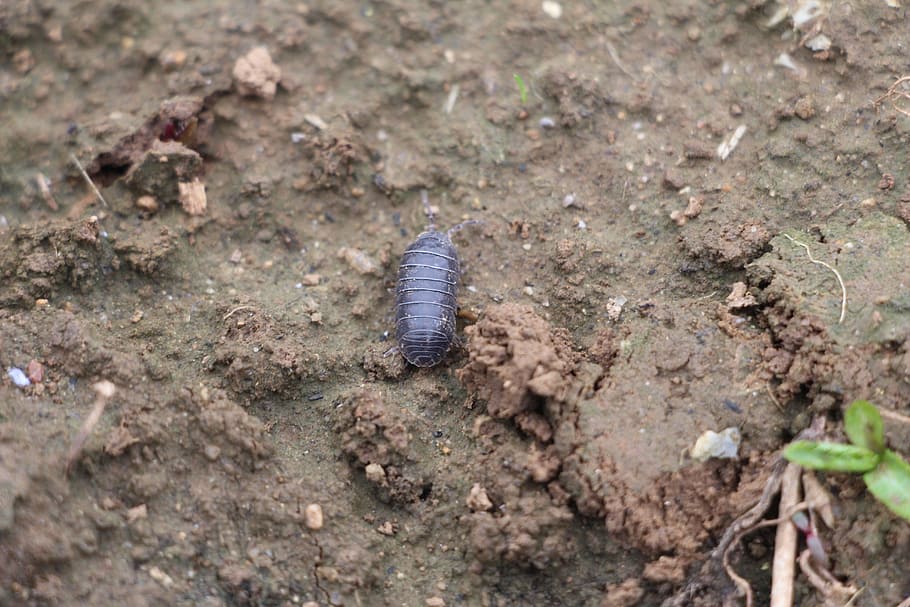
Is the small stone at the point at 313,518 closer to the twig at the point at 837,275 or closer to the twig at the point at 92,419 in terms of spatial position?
the twig at the point at 92,419

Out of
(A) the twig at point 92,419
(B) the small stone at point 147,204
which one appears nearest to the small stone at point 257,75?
(B) the small stone at point 147,204

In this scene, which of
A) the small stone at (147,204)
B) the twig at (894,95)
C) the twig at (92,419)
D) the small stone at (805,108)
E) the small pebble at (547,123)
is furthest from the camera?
the small pebble at (547,123)

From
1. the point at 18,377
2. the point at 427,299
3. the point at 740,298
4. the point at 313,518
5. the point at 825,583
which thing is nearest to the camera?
the point at 825,583

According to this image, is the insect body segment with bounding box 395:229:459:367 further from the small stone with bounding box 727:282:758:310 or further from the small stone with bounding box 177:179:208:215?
the small stone with bounding box 727:282:758:310

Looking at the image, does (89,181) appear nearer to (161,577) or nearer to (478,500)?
(161,577)

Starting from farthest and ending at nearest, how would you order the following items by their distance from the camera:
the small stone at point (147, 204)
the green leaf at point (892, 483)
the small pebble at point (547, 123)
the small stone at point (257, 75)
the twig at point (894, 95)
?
Result: the small stone at point (257, 75) < the small pebble at point (547, 123) < the small stone at point (147, 204) < the twig at point (894, 95) < the green leaf at point (892, 483)

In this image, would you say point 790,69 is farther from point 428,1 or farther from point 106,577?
point 106,577

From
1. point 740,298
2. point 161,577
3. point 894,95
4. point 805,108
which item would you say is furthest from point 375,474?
point 894,95
